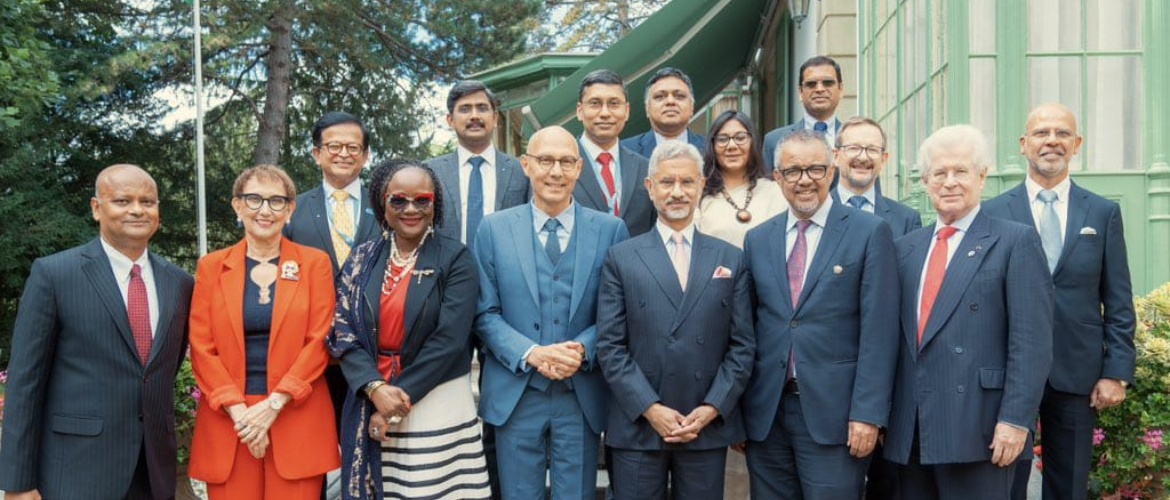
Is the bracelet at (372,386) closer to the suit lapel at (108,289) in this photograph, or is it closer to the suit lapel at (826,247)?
the suit lapel at (108,289)

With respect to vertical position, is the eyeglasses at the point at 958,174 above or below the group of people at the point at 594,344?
above

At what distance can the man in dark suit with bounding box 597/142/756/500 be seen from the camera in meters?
3.62

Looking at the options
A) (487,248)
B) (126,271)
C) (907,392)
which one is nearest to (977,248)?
(907,392)

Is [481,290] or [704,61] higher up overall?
[704,61]

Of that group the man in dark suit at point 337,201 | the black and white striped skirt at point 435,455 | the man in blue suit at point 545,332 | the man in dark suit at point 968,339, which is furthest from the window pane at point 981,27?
the black and white striped skirt at point 435,455

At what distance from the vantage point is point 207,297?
3748mm

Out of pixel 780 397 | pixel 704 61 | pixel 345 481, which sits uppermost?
pixel 704 61

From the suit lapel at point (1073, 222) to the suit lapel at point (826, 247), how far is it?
100 centimetres

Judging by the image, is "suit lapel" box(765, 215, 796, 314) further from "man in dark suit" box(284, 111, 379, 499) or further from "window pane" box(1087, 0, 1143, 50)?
"window pane" box(1087, 0, 1143, 50)

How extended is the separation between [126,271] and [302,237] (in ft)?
2.78

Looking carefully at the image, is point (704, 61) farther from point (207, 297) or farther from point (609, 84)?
point (207, 297)

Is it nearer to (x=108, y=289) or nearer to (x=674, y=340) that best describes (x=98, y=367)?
(x=108, y=289)

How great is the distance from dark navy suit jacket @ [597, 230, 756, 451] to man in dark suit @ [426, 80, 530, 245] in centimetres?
111

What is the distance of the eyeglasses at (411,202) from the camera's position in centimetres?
372
